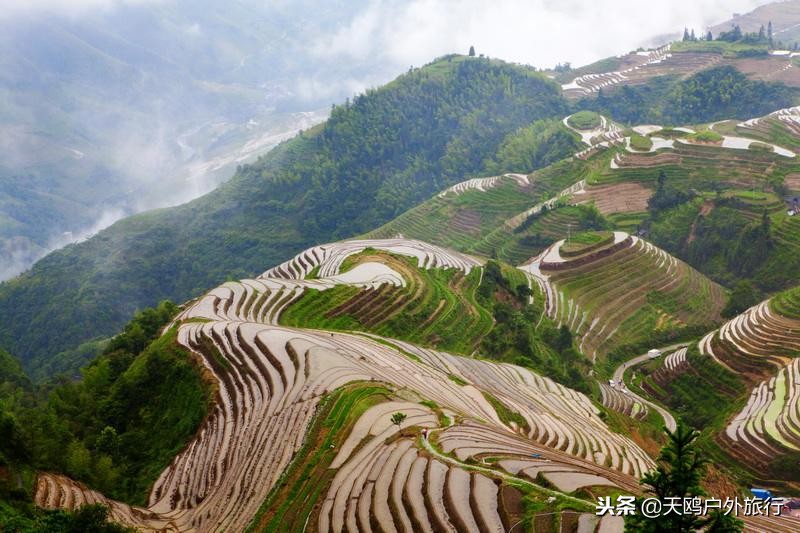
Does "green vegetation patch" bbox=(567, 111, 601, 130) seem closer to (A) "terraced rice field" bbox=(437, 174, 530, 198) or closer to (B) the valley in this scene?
(B) the valley

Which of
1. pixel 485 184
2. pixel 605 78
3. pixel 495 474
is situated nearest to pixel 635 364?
pixel 495 474

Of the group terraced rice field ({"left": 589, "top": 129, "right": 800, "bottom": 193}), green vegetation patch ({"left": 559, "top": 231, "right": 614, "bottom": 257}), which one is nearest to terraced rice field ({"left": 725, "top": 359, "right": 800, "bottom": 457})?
green vegetation patch ({"left": 559, "top": 231, "right": 614, "bottom": 257})

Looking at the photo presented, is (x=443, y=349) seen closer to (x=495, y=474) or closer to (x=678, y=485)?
(x=495, y=474)

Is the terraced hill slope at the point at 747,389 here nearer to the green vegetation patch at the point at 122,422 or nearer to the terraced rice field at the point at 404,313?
the terraced rice field at the point at 404,313

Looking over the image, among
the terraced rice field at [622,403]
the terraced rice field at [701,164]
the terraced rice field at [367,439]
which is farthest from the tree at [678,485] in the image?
the terraced rice field at [701,164]

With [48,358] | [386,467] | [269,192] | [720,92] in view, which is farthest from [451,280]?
[720,92]

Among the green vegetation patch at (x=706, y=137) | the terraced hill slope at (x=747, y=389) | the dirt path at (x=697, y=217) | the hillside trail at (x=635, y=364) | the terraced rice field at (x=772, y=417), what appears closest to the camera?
the terraced hill slope at (x=747, y=389)
